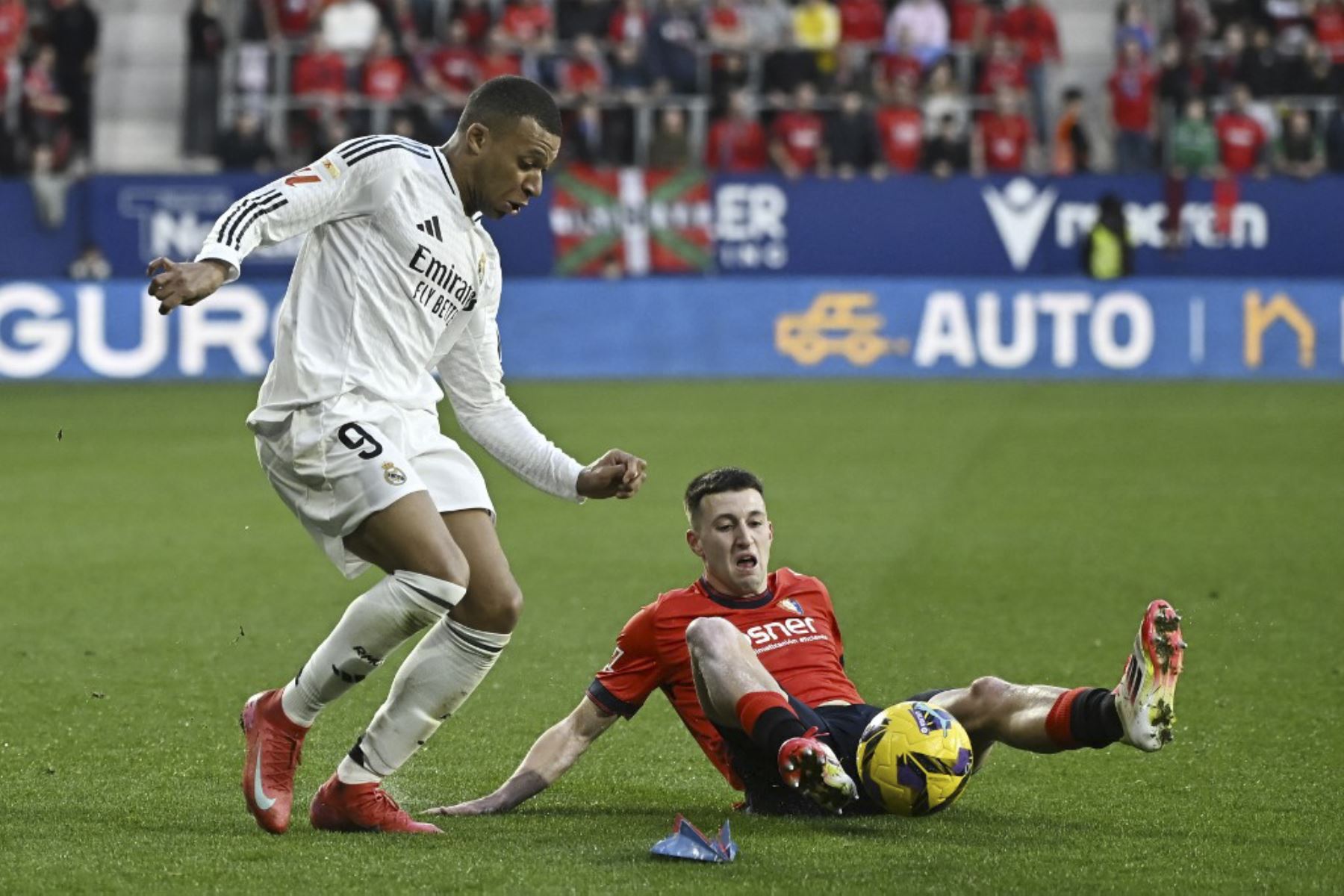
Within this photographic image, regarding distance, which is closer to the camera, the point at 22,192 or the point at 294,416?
the point at 294,416

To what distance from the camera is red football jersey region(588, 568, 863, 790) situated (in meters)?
6.01

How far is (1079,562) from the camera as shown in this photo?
36.6ft

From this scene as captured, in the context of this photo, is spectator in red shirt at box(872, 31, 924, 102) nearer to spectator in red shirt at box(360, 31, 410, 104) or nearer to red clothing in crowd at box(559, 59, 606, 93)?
red clothing in crowd at box(559, 59, 606, 93)

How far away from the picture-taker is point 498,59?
78.6 ft

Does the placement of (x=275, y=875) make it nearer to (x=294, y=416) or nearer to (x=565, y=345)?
(x=294, y=416)

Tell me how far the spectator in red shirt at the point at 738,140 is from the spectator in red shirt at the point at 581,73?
1457 millimetres

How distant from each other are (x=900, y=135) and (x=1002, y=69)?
5.21ft

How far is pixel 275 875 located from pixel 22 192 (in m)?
19.0

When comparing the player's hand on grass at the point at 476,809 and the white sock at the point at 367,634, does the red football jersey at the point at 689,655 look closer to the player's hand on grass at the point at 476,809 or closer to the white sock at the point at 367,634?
the player's hand on grass at the point at 476,809

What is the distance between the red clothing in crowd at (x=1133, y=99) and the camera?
2420 centimetres

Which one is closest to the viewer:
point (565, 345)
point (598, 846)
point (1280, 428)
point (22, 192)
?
point (598, 846)

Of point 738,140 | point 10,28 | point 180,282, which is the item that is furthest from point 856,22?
point 180,282

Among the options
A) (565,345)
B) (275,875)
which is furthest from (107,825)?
(565,345)

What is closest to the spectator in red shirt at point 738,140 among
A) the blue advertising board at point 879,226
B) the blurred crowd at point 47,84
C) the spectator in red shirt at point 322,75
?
the blue advertising board at point 879,226
